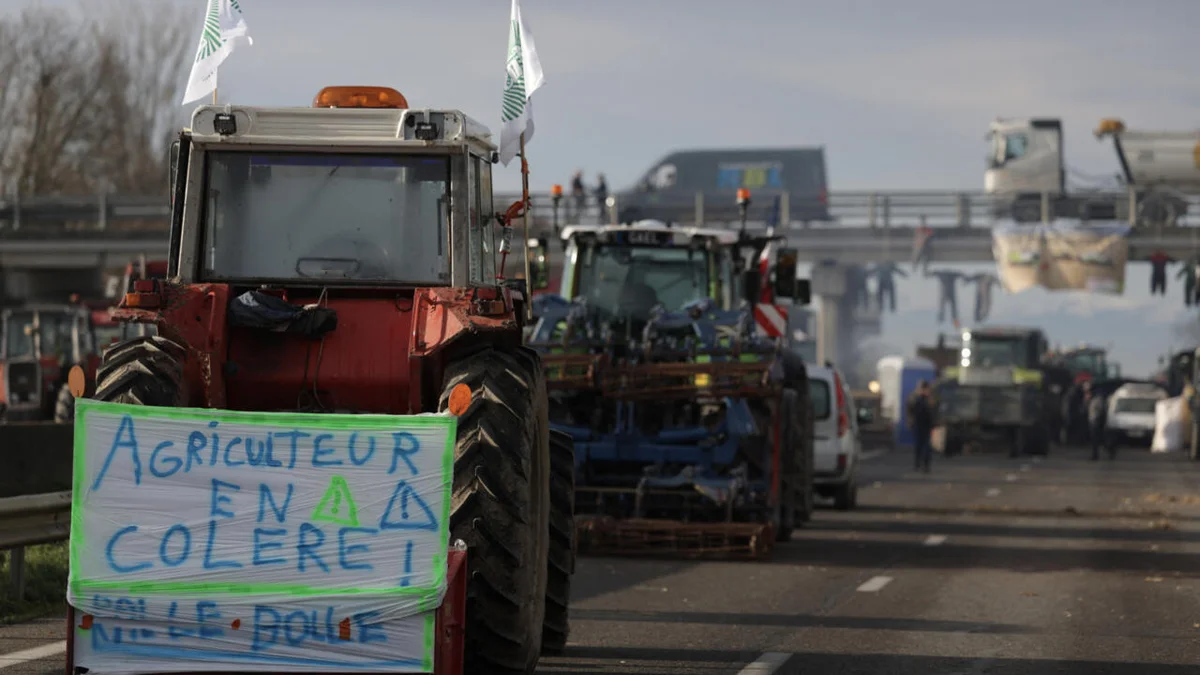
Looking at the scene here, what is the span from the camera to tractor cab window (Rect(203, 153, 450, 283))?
400 inches

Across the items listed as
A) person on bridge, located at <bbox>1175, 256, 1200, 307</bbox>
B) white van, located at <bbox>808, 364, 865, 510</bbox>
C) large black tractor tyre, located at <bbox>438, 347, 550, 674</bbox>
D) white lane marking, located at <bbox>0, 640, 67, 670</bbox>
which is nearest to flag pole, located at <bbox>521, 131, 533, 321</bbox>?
large black tractor tyre, located at <bbox>438, 347, 550, 674</bbox>

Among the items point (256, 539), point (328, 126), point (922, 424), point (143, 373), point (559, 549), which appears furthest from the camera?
point (922, 424)

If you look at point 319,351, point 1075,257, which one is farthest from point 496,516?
point 1075,257

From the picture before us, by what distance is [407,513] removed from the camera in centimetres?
802

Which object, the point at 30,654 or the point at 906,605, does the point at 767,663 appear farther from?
the point at 30,654

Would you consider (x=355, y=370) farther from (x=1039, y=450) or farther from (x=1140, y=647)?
(x=1039, y=450)

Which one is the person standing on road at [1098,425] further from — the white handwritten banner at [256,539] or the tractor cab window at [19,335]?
the white handwritten banner at [256,539]

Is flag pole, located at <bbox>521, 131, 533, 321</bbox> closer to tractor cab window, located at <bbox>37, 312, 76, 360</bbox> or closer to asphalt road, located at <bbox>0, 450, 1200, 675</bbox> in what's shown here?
asphalt road, located at <bbox>0, 450, 1200, 675</bbox>

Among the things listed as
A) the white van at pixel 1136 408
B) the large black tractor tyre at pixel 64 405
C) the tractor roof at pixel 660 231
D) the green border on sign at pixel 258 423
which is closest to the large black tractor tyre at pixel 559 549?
the green border on sign at pixel 258 423

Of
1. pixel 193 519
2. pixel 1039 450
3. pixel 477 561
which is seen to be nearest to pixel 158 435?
pixel 193 519

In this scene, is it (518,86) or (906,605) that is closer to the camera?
(518,86)

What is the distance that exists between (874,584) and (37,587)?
624 cm

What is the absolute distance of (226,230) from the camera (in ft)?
34.2

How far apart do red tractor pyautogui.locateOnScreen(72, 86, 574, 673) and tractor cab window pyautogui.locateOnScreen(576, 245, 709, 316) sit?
9.51m
